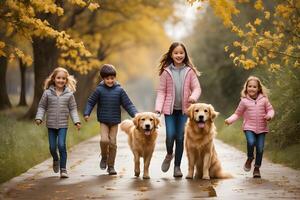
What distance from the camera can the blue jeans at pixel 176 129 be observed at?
1086 cm

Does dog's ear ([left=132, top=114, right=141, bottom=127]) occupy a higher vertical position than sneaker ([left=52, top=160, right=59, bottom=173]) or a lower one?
higher

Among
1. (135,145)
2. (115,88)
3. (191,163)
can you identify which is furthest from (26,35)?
(191,163)

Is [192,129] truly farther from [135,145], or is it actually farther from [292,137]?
[292,137]

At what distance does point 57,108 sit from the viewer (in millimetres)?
10953

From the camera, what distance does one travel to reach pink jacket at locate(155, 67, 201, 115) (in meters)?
10.8

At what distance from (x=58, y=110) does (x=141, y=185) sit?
7.06 ft

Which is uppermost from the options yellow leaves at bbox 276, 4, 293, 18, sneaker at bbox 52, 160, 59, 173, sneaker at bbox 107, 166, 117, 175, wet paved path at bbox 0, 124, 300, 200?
yellow leaves at bbox 276, 4, 293, 18

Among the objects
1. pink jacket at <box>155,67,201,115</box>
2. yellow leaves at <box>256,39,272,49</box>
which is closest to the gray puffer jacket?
pink jacket at <box>155,67,201,115</box>

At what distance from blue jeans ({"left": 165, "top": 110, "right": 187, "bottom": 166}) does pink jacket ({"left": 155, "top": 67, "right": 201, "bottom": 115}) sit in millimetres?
148

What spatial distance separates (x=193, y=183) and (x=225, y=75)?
19.7 m

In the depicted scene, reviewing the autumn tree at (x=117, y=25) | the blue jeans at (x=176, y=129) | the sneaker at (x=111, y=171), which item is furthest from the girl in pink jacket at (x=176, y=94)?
the autumn tree at (x=117, y=25)

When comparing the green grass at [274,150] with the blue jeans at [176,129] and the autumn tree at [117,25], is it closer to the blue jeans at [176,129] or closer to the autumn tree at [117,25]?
the blue jeans at [176,129]

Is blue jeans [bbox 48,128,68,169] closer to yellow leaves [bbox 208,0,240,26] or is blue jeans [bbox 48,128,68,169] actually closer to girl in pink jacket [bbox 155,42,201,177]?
girl in pink jacket [bbox 155,42,201,177]

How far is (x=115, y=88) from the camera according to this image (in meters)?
11.4
